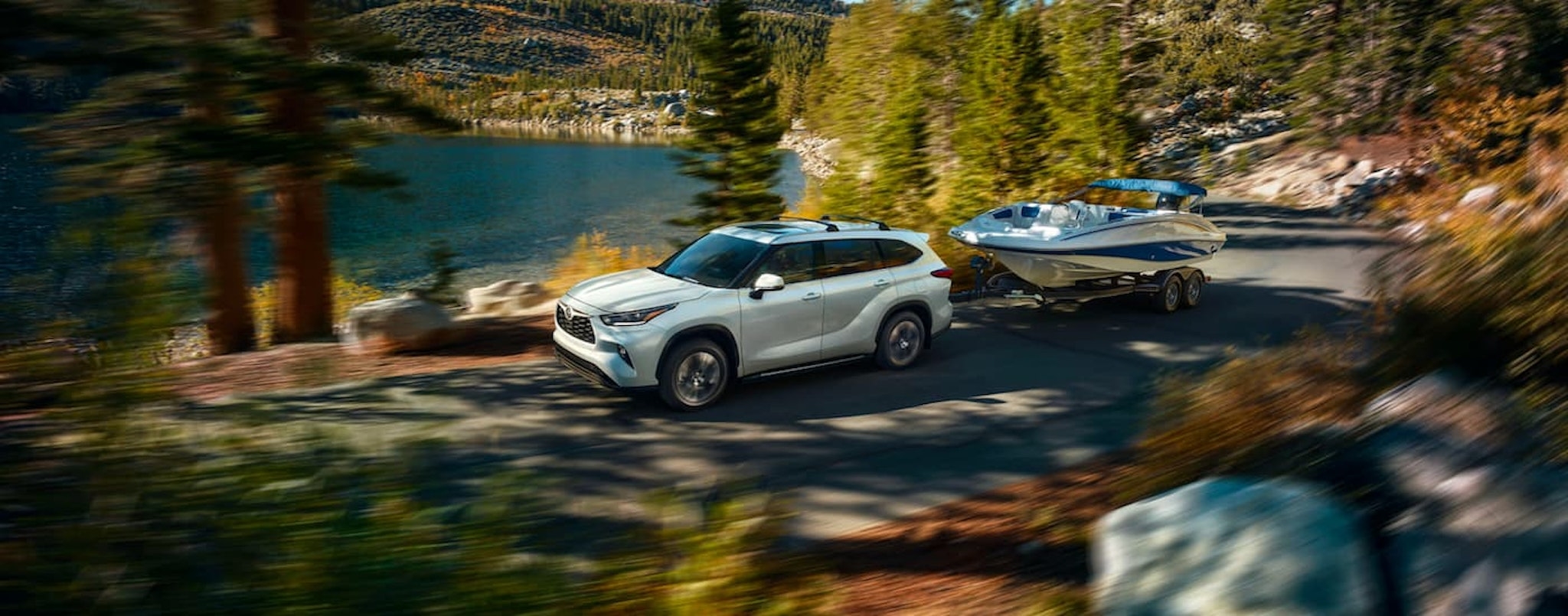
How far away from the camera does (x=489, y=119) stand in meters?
110

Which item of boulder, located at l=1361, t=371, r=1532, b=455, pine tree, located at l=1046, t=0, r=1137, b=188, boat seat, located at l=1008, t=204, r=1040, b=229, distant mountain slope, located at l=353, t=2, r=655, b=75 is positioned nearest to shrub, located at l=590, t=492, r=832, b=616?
boulder, located at l=1361, t=371, r=1532, b=455

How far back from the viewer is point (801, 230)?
10266mm

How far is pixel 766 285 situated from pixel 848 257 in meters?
1.29

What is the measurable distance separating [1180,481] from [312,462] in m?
4.69

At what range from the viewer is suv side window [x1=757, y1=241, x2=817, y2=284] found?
9742 mm

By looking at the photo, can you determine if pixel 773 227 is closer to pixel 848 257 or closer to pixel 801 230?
pixel 801 230

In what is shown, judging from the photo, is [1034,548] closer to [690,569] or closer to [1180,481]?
[1180,481]

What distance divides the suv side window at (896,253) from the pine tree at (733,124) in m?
5.45

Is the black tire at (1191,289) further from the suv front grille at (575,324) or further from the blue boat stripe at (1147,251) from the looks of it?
the suv front grille at (575,324)

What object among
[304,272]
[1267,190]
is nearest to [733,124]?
[304,272]

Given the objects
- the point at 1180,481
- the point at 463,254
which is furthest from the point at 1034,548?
the point at 463,254

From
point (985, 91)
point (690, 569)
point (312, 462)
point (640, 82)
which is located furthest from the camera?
point (640, 82)

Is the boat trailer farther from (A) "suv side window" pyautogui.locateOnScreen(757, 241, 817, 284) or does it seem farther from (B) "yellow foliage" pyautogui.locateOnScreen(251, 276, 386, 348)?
(B) "yellow foliage" pyautogui.locateOnScreen(251, 276, 386, 348)

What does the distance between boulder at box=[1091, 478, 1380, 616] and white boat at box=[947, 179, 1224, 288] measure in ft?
25.4
